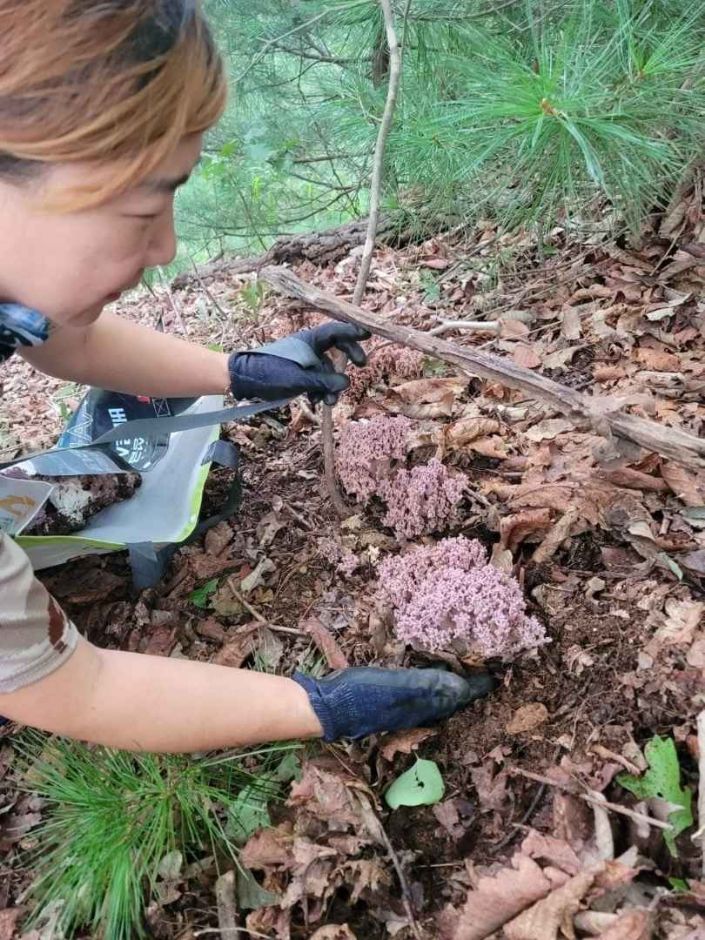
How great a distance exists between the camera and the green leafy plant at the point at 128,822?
5.06 ft

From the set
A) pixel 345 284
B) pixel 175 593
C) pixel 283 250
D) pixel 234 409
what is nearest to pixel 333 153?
pixel 283 250

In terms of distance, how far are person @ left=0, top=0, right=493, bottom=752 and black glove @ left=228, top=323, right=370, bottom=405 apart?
2.58 feet

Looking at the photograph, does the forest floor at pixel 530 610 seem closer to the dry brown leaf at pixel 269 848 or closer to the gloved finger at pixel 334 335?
the dry brown leaf at pixel 269 848

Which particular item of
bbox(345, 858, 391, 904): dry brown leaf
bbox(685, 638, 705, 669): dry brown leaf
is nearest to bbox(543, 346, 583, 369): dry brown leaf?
bbox(685, 638, 705, 669): dry brown leaf

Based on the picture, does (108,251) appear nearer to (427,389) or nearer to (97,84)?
(97,84)

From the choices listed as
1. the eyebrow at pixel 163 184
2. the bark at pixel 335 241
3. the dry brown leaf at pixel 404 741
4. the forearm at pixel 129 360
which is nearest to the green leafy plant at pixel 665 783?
the dry brown leaf at pixel 404 741

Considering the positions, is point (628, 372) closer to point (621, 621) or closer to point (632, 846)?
point (621, 621)

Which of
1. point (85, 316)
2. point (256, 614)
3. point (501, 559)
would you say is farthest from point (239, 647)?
point (85, 316)

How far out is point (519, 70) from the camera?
2.12 meters

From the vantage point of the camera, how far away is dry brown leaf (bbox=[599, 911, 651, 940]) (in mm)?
1190

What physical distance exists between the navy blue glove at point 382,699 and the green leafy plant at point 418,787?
0.34ft

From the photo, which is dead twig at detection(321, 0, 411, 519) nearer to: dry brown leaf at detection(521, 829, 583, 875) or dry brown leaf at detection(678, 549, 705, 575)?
dry brown leaf at detection(678, 549, 705, 575)

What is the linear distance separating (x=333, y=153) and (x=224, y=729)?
4012mm

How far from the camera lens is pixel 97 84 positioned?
1.18 m
